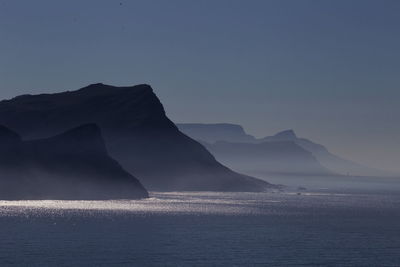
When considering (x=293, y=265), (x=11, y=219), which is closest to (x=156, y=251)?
(x=293, y=265)

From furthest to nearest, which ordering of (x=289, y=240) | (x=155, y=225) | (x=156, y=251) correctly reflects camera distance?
(x=155, y=225)
(x=289, y=240)
(x=156, y=251)

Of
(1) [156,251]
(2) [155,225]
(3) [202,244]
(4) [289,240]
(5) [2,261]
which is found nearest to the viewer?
(5) [2,261]

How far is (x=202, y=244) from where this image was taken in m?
138

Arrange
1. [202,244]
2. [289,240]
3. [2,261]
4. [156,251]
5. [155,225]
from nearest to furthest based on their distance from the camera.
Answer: [2,261] → [156,251] → [202,244] → [289,240] → [155,225]

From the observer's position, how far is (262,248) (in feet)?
440

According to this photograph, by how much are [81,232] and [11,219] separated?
35080 mm

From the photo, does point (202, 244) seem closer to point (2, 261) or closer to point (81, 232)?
point (81, 232)

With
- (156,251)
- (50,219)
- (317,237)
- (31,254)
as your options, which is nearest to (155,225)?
(50,219)

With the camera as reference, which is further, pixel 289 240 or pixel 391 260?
pixel 289 240

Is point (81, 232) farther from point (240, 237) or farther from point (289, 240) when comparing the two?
point (289, 240)

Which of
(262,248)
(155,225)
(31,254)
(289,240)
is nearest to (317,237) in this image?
(289,240)

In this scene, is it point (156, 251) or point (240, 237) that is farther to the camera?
point (240, 237)

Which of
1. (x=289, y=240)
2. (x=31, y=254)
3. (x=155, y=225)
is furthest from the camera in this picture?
(x=155, y=225)

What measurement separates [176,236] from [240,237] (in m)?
12.9
